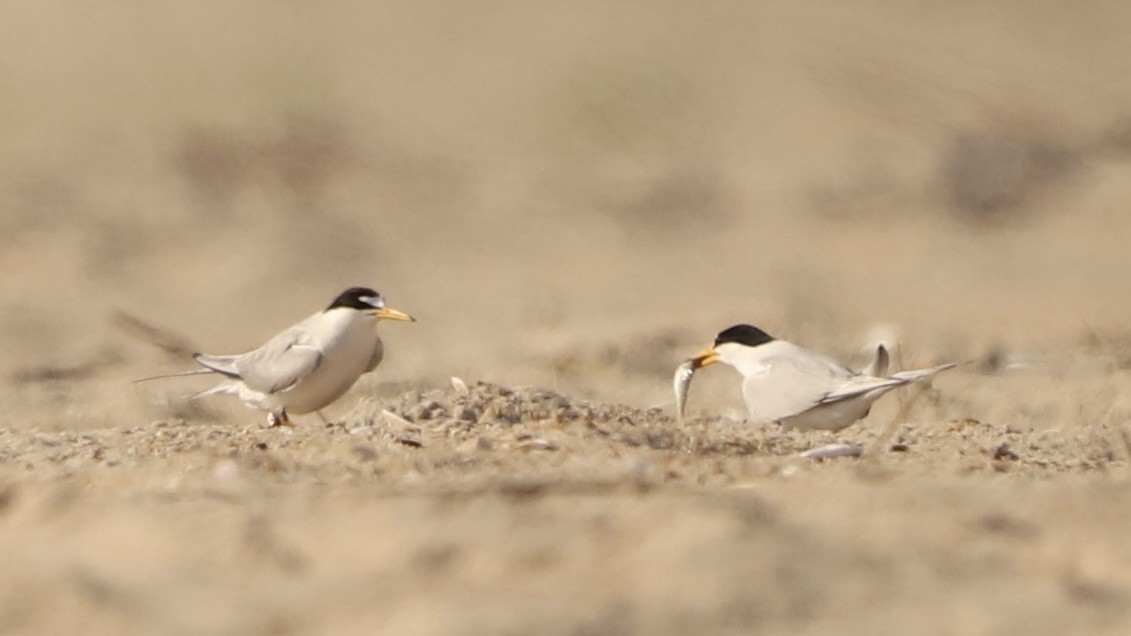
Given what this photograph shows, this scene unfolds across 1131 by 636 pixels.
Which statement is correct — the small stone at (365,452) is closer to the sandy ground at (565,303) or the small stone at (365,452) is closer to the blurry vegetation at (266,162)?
the sandy ground at (565,303)

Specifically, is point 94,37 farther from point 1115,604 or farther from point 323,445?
point 1115,604

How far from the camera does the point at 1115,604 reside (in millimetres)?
3689

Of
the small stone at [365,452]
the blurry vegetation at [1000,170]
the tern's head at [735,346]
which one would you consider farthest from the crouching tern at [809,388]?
the blurry vegetation at [1000,170]

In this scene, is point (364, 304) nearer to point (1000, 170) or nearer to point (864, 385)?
point (864, 385)

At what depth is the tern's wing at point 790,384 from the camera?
7.29m

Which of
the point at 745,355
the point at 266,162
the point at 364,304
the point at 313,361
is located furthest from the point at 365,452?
the point at 266,162

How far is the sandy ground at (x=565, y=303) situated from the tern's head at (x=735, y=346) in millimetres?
569

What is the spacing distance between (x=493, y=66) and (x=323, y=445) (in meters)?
10.5

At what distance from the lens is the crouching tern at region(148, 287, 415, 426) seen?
7.35 meters

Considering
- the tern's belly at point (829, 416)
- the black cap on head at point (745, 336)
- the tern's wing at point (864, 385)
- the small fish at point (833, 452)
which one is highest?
the black cap on head at point (745, 336)

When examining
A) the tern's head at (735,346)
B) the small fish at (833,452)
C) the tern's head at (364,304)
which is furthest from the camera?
the tern's head at (735,346)

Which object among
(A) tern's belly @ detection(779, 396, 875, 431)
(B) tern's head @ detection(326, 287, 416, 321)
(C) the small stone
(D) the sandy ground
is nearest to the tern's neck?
(A) tern's belly @ detection(779, 396, 875, 431)

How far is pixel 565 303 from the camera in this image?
37.8 feet

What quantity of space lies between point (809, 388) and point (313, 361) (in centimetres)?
171
